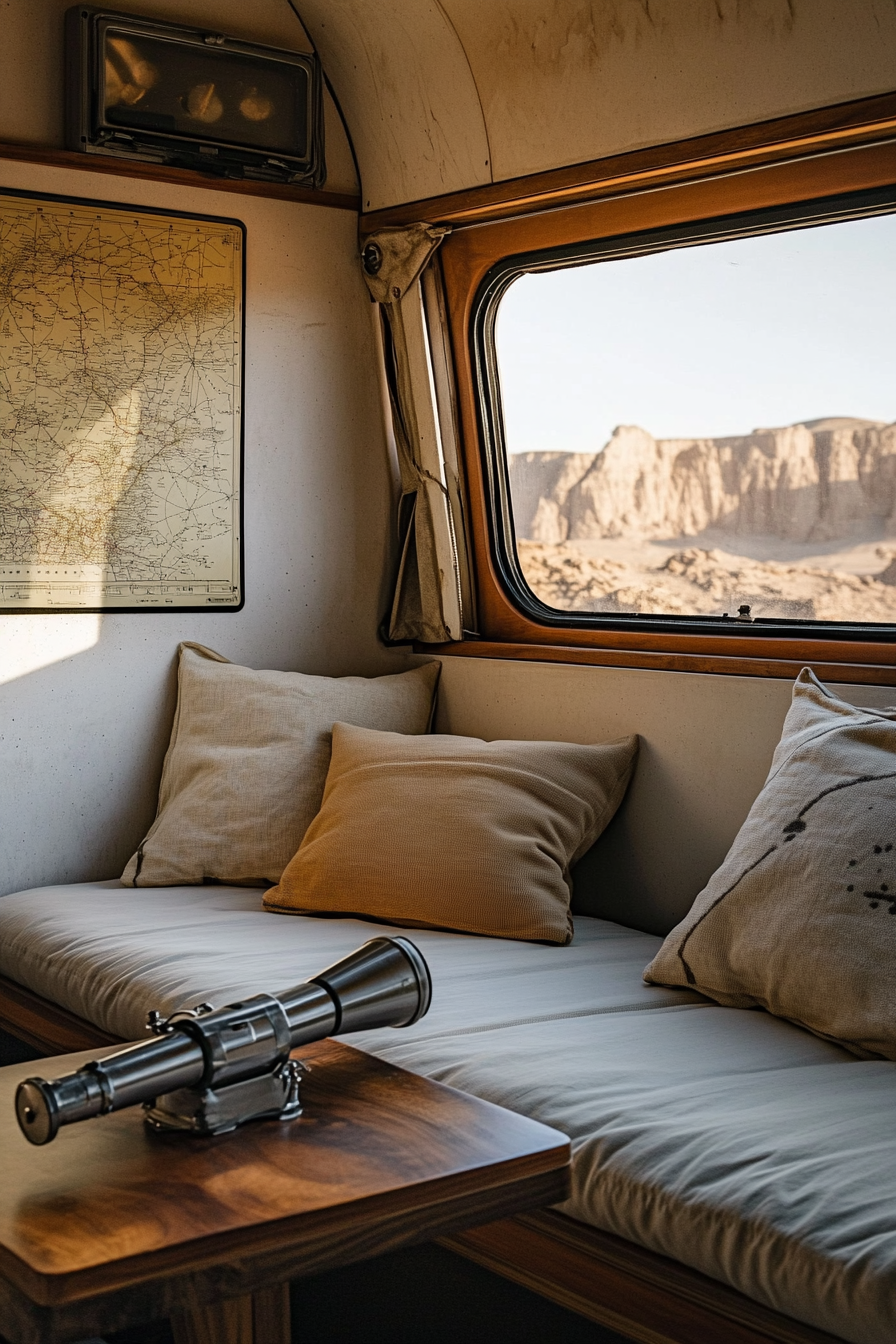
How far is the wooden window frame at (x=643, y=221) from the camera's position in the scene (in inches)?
101

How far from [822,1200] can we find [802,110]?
6.40ft

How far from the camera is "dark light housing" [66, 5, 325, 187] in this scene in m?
3.07

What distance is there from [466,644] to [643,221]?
1.12 metres

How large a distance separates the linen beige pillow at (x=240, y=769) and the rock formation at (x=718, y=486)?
2.26 ft

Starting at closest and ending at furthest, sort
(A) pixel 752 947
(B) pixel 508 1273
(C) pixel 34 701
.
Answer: (B) pixel 508 1273 < (A) pixel 752 947 < (C) pixel 34 701

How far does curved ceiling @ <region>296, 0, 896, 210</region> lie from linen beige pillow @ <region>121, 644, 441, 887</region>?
50.4 inches

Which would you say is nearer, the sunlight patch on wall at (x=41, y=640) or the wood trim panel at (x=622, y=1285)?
the wood trim panel at (x=622, y=1285)

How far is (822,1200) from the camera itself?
1.44 m

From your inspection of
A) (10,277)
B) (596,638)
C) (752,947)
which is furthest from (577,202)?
(752,947)

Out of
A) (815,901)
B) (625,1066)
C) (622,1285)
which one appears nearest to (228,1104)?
(622,1285)

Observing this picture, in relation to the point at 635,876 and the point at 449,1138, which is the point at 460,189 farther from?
the point at 449,1138

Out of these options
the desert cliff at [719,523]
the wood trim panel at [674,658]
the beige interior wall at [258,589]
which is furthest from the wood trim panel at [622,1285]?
the beige interior wall at [258,589]

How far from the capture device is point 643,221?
300 cm

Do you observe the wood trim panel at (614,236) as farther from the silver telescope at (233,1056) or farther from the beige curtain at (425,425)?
the silver telescope at (233,1056)
